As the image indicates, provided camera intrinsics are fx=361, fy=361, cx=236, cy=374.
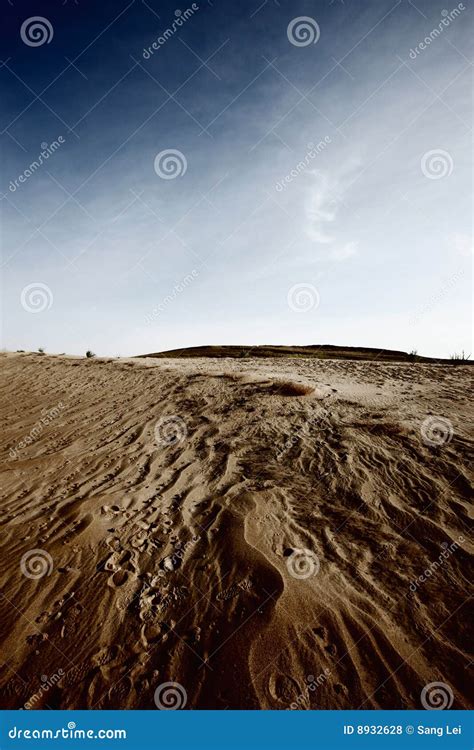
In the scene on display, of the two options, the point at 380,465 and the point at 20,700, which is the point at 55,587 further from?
the point at 380,465

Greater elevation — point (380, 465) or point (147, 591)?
point (380, 465)

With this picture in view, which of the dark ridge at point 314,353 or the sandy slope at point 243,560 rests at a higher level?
A: the dark ridge at point 314,353

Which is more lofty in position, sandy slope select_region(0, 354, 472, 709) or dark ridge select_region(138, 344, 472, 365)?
dark ridge select_region(138, 344, 472, 365)

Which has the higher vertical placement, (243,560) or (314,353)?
(314,353)

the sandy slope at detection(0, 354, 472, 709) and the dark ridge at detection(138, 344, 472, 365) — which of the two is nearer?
the sandy slope at detection(0, 354, 472, 709)

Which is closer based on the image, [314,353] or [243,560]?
[243,560]

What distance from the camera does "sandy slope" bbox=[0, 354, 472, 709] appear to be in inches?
84.4

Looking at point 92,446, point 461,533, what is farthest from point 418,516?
point 92,446

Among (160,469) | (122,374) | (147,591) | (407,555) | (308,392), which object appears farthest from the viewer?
(122,374)

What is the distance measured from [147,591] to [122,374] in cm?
723

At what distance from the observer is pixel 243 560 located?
114 inches

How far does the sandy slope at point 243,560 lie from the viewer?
7.04ft

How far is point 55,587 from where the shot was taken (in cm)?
283

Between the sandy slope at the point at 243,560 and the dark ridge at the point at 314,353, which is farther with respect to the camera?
the dark ridge at the point at 314,353
